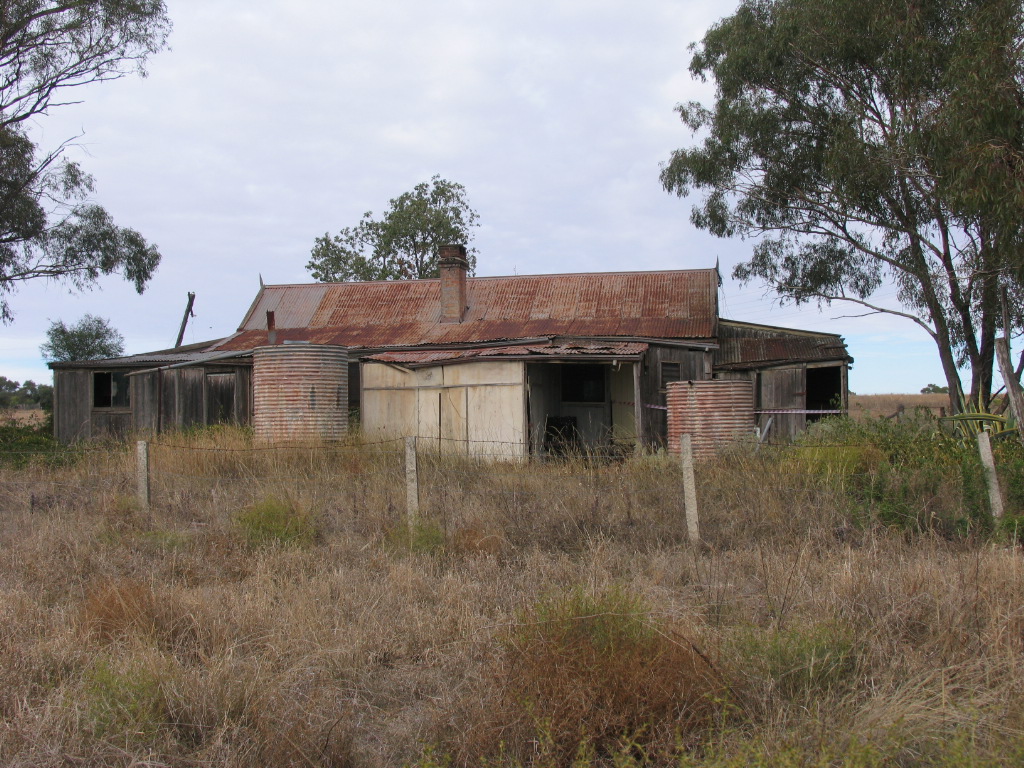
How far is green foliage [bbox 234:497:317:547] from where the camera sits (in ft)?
24.2

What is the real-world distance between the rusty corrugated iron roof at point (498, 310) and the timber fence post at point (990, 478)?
1113cm

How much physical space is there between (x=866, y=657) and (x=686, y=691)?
1066mm

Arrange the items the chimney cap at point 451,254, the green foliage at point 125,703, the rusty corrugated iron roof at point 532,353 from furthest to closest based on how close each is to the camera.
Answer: the chimney cap at point 451,254, the rusty corrugated iron roof at point 532,353, the green foliage at point 125,703

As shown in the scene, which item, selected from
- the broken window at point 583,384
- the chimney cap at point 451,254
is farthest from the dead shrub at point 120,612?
the chimney cap at point 451,254

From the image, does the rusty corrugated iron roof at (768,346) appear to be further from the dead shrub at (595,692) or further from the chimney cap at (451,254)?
the dead shrub at (595,692)

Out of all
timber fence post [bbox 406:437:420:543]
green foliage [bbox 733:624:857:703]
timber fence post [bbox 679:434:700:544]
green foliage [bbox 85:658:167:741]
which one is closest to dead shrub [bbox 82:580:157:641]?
green foliage [bbox 85:658:167:741]

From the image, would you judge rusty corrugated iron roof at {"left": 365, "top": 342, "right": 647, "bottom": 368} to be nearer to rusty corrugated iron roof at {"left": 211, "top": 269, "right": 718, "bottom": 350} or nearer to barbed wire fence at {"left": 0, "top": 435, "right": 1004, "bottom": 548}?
rusty corrugated iron roof at {"left": 211, "top": 269, "right": 718, "bottom": 350}

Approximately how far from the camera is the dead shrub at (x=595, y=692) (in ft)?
11.4

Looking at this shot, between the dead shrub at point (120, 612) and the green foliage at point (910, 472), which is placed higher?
the green foliage at point (910, 472)

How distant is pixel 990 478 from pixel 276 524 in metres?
6.51

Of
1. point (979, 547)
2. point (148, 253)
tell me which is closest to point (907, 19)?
point (979, 547)

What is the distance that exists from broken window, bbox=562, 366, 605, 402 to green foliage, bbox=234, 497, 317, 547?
35.2 feet

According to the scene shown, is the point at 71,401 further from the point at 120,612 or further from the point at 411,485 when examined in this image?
the point at 120,612

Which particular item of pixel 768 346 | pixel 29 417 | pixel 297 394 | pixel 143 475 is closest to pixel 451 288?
pixel 768 346
